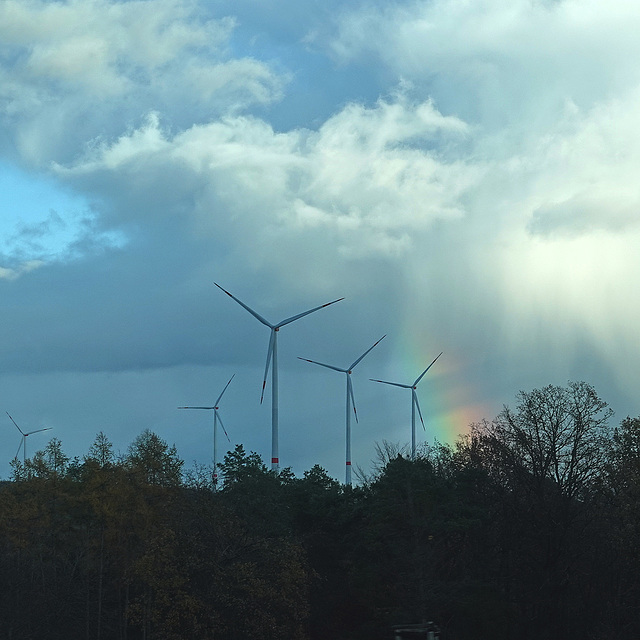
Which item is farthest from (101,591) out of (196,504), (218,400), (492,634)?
(218,400)

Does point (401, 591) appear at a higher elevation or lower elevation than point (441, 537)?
lower

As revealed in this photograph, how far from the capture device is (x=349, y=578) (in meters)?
72.9

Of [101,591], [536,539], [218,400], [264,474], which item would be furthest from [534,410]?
[218,400]

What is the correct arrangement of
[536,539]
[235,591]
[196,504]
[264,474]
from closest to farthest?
[235,591] < [196,504] < [536,539] < [264,474]

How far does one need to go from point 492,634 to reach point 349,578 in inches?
506

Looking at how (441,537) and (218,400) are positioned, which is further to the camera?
(218,400)

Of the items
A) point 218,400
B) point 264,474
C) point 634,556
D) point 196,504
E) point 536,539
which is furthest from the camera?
point 218,400

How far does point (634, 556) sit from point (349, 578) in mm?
23852

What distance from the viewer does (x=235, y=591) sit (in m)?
61.3

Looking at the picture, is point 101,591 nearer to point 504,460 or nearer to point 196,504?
point 196,504

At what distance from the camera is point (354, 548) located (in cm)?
7644

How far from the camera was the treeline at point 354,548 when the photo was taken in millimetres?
61719

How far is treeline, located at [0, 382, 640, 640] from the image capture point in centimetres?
6172

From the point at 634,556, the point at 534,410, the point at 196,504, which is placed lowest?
the point at 634,556
